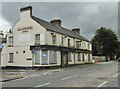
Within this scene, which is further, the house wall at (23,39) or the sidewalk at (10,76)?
the house wall at (23,39)

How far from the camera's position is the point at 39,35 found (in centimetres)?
3584

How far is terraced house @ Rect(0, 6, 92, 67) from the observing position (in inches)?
1387

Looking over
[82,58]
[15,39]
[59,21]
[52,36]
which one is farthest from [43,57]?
[82,58]

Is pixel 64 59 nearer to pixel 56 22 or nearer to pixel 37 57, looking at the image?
pixel 37 57

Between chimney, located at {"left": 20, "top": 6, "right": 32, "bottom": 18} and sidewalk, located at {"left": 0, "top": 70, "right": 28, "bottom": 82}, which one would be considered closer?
sidewalk, located at {"left": 0, "top": 70, "right": 28, "bottom": 82}

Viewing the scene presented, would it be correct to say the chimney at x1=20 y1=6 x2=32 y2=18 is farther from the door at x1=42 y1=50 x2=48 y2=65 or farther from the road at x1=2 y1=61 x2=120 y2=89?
the road at x1=2 y1=61 x2=120 y2=89

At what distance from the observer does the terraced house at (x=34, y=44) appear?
35.2 meters

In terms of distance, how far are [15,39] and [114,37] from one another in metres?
48.9

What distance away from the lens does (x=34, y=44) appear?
35.8m

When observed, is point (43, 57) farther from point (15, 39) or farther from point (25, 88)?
point (25, 88)

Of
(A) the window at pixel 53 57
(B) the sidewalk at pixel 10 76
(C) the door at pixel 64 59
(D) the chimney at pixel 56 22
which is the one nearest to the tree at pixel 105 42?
(D) the chimney at pixel 56 22

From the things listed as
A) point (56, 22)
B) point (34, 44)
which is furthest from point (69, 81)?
point (56, 22)

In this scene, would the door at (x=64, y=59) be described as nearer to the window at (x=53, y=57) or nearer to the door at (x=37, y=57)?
the window at (x=53, y=57)

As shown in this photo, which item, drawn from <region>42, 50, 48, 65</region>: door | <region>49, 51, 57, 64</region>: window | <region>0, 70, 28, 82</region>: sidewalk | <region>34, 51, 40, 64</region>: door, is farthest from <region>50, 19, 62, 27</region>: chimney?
<region>0, 70, 28, 82</region>: sidewalk
